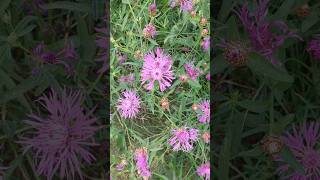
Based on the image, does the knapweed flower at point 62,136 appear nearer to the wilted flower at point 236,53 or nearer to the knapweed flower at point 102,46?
the knapweed flower at point 102,46

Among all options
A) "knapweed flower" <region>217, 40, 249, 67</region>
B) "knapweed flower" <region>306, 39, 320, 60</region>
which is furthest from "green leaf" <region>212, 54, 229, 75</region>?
"knapweed flower" <region>306, 39, 320, 60</region>

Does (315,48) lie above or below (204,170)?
above

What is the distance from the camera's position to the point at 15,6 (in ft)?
1.97

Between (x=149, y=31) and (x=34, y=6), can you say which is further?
(x=34, y=6)

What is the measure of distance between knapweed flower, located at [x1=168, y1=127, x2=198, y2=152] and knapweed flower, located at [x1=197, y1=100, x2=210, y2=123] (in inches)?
0.5

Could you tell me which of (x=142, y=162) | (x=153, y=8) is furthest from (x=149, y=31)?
(x=142, y=162)

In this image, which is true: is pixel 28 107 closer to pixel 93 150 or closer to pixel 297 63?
pixel 93 150

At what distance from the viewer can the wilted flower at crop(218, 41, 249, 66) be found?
0.53 m

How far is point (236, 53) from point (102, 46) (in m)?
0.14

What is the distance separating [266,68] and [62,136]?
220 mm

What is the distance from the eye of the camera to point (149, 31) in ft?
1.63

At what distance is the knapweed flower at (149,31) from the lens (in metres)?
0.50

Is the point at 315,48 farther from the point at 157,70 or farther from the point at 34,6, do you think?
the point at 34,6

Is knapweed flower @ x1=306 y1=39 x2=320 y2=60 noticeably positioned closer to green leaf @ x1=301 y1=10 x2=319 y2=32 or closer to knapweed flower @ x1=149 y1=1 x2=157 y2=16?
green leaf @ x1=301 y1=10 x2=319 y2=32
